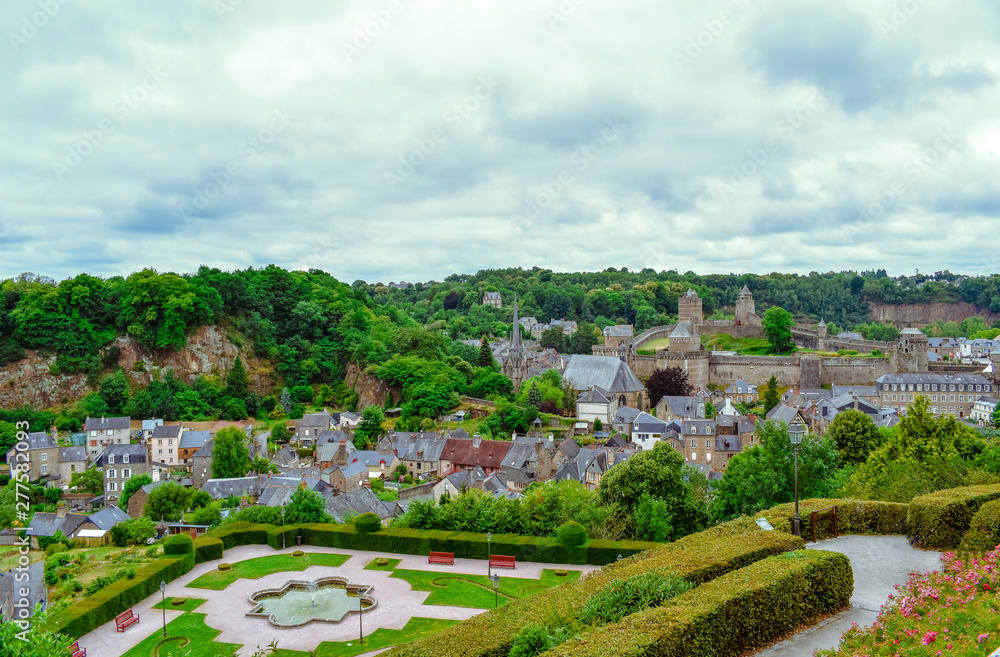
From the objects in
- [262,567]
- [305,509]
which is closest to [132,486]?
Answer: [305,509]

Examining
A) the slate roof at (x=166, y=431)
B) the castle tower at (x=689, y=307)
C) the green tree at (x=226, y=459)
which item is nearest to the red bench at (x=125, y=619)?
the green tree at (x=226, y=459)

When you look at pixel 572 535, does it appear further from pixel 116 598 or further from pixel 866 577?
pixel 116 598

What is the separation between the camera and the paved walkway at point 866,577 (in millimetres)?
9070

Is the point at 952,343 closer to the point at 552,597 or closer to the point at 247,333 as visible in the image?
the point at 247,333

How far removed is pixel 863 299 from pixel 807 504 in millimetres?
144175

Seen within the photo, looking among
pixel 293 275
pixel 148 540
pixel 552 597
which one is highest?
pixel 293 275

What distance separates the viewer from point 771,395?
59250mm

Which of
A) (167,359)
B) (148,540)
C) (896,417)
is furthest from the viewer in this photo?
(167,359)

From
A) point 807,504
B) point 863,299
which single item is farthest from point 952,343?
point 807,504

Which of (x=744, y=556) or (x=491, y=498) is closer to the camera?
(x=744, y=556)

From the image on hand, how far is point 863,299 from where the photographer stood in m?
140

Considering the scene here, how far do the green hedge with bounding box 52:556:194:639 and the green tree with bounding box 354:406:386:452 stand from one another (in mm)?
31455

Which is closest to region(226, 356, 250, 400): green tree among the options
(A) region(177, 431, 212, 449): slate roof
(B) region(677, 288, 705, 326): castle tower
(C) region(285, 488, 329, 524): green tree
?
(A) region(177, 431, 212, 449): slate roof

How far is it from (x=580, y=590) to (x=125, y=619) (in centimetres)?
1453
